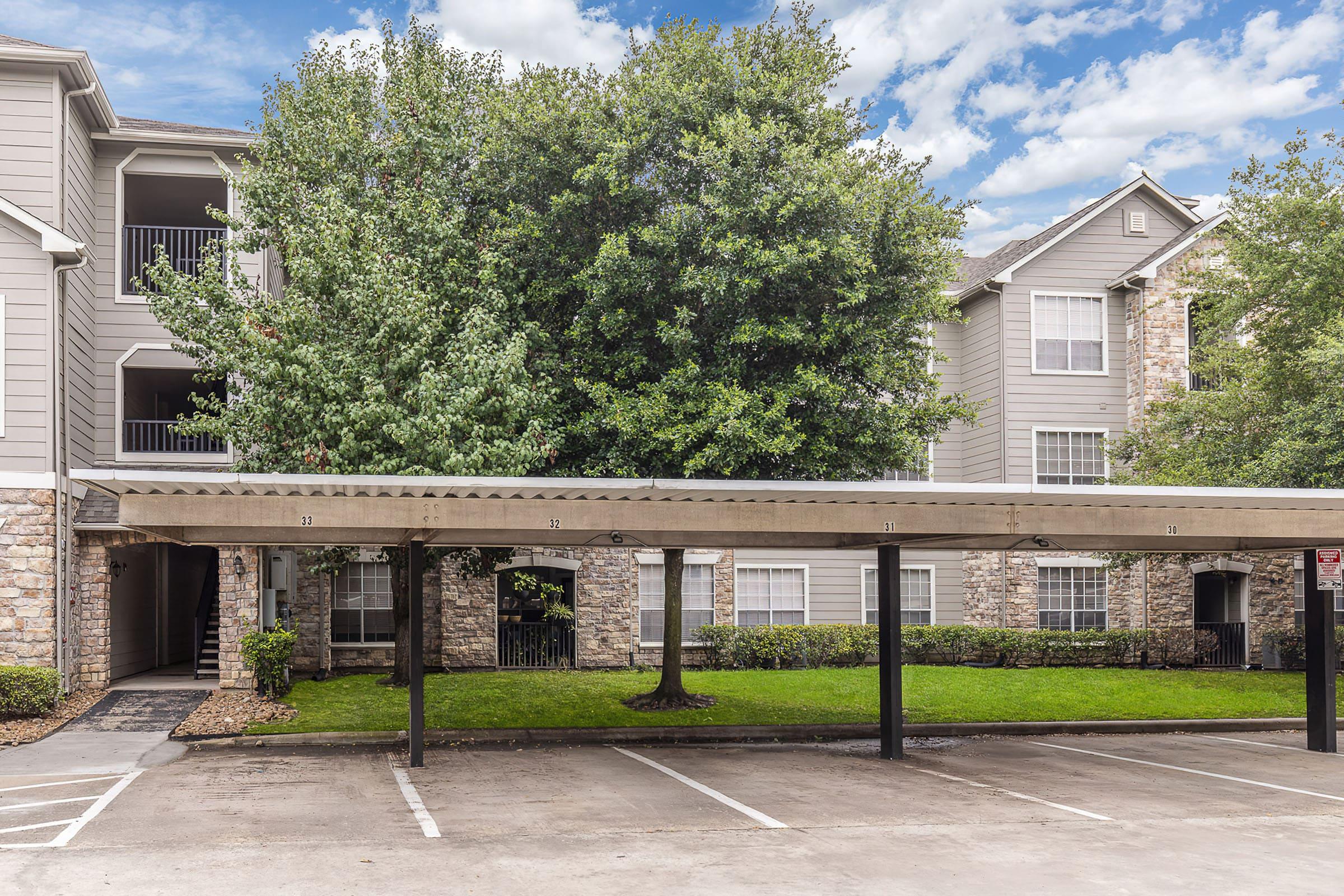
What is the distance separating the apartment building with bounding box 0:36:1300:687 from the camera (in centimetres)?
1722

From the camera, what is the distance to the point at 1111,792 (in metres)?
11.5

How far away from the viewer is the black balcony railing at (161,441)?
2011 centimetres

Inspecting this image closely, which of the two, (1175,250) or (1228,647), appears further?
(1228,647)

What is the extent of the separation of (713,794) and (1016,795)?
3.13 meters

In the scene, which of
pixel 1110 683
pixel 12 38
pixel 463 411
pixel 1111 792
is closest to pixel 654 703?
pixel 463 411

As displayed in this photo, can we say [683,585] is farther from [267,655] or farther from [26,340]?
[26,340]

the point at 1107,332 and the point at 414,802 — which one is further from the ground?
the point at 1107,332

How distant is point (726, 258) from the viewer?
1473cm

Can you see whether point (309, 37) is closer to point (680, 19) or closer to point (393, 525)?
point (680, 19)

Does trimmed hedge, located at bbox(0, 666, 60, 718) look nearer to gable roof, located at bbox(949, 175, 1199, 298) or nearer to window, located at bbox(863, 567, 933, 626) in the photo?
window, located at bbox(863, 567, 933, 626)

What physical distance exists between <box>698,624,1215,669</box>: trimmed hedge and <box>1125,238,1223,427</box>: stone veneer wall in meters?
5.06

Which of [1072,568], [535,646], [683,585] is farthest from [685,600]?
[1072,568]

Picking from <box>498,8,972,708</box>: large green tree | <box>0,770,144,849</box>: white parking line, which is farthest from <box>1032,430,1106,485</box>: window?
<box>0,770,144,849</box>: white parking line

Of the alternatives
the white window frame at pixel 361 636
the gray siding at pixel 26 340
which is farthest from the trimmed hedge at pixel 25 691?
the white window frame at pixel 361 636
